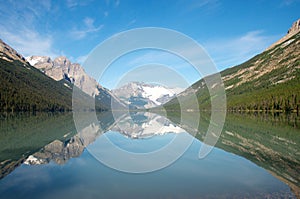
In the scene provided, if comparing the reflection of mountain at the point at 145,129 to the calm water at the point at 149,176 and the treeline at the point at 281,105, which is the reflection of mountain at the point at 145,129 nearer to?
the calm water at the point at 149,176

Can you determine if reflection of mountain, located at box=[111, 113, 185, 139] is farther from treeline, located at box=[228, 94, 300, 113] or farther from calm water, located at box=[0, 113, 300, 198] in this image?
treeline, located at box=[228, 94, 300, 113]

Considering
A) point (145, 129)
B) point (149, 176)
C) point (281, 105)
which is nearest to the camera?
point (149, 176)

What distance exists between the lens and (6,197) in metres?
9.26

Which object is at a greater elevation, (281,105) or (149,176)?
(281,105)

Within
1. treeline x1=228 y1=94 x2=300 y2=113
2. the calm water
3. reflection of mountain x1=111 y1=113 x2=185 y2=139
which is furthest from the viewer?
treeline x1=228 y1=94 x2=300 y2=113

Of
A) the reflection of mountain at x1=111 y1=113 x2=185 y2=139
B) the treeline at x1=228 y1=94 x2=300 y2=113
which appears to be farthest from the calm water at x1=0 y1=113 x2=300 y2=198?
the treeline at x1=228 y1=94 x2=300 y2=113

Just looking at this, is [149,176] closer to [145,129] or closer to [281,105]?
[145,129]

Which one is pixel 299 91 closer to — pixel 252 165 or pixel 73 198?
pixel 252 165

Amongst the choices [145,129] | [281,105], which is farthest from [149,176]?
[281,105]

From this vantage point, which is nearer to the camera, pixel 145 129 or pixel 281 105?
pixel 145 129

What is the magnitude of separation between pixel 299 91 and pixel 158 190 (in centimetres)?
12139

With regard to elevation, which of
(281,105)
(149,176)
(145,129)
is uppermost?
(281,105)

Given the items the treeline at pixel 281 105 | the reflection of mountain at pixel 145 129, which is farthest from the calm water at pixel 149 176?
the treeline at pixel 281 105

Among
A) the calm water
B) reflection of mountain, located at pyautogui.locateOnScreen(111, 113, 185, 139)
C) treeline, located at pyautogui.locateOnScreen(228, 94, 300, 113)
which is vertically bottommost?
the calm water
